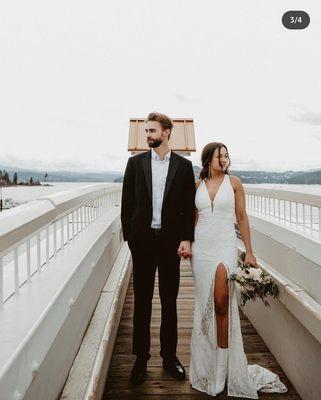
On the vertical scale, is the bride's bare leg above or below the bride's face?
below

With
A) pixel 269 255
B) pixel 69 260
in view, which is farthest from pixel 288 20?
pixel 69 260

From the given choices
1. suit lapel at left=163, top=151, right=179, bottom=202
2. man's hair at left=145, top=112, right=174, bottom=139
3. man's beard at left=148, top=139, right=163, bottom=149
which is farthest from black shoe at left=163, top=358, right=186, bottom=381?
man's hair at left=145, top=112, right=174, bottom=139

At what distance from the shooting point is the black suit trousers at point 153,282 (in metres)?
3.10

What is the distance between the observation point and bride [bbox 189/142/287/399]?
2994mm

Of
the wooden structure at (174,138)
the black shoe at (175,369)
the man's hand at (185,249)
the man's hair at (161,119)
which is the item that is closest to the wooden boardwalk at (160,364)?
the black shoe at (175,369)

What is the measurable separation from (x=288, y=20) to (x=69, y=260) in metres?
2.74

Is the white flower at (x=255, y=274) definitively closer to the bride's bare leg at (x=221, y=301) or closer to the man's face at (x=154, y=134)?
the bride's bare leg at (x=221, y=301)

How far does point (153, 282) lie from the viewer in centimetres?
322

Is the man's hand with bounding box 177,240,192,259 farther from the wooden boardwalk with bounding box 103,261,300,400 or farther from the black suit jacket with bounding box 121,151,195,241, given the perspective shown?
the wooden boardwalk with bounding box 103,261,300,400

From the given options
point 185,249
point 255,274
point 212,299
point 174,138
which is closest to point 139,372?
point 212,299

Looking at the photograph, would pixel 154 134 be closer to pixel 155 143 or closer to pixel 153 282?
pixel 155 143

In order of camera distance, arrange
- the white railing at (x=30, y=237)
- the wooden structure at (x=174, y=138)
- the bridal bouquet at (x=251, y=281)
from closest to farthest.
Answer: the white railing at (x=30, y=237) → the bridal bouquet at (x=251, y=281) → the wooden structure at (x=174, y=138)

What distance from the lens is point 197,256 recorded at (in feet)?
10.1

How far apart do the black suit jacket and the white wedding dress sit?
98mm
